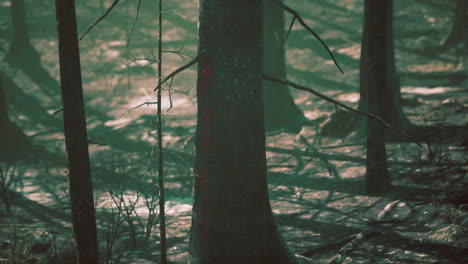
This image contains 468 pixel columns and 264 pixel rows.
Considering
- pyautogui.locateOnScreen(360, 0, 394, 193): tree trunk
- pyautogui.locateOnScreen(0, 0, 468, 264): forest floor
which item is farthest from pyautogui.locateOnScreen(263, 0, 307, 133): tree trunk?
pyautogui.locateOnScreen(360, 0, 394, 193): tree trunk

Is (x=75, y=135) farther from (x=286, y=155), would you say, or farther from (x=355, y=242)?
(x=286, y=155)

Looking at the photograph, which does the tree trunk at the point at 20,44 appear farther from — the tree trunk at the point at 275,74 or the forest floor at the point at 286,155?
the tree trunk at the point at 275,74

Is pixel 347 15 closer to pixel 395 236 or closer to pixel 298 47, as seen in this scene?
pixel 298 47

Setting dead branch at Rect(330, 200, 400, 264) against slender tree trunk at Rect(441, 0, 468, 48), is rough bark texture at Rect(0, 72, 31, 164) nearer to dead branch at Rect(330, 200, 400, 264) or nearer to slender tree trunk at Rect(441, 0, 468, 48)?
dead branch at Rect(330, 200, 400, 264)

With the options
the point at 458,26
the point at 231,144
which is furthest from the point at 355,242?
the point at 458,26

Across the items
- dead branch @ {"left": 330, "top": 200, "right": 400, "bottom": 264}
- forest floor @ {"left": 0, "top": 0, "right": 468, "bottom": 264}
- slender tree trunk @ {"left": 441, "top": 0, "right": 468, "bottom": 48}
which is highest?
slender tree trunk @ {"left": 441, "top": 0, "right": 468, "bottom": 48}

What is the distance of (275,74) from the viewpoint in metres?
13.7

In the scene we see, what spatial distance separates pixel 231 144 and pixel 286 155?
7.01 meters

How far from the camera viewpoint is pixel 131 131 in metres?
14.6

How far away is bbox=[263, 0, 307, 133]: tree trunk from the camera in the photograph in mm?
13469

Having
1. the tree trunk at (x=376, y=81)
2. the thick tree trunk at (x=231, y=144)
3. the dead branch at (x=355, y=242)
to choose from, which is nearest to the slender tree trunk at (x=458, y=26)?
the tree trunk at (x=376, y=81)

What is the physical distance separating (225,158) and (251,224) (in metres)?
0.75

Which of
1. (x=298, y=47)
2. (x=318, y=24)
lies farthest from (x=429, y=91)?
(x=318, y=24)

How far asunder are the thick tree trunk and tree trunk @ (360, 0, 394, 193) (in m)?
3.37
